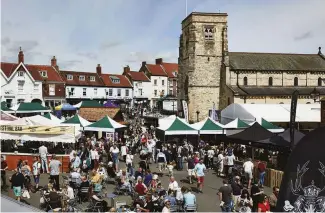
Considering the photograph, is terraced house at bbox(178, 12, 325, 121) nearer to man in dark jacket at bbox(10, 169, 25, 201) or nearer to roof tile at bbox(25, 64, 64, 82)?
roof tile at bbox(25, 64, 64, 82)

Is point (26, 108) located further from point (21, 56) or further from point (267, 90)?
point (267, 90)

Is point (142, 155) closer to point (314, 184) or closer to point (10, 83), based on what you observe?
point (314, 184)

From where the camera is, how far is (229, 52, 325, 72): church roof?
44.6m

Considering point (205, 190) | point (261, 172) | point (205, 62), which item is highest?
point (205, 62)

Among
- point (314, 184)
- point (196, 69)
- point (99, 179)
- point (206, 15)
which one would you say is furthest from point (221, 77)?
point (314, 184)

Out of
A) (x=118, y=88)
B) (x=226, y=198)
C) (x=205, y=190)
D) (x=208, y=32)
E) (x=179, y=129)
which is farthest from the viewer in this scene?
(x=118, y=88)

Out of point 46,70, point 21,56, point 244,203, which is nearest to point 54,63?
point 46,70

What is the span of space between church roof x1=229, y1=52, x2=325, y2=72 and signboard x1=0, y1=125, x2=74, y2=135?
94.8ft

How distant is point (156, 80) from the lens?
237 feet

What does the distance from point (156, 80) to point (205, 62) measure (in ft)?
95.7

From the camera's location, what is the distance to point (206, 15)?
144ft

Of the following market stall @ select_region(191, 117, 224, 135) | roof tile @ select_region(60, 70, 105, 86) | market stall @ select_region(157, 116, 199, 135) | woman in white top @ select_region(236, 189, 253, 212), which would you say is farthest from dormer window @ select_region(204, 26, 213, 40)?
woman in white top @ select_region(236, 189, 253, 212)

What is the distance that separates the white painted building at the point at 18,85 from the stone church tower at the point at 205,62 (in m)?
23.1

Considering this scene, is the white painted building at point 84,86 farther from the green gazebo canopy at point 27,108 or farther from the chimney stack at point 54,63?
the green gazebo canopy at point 27,108
